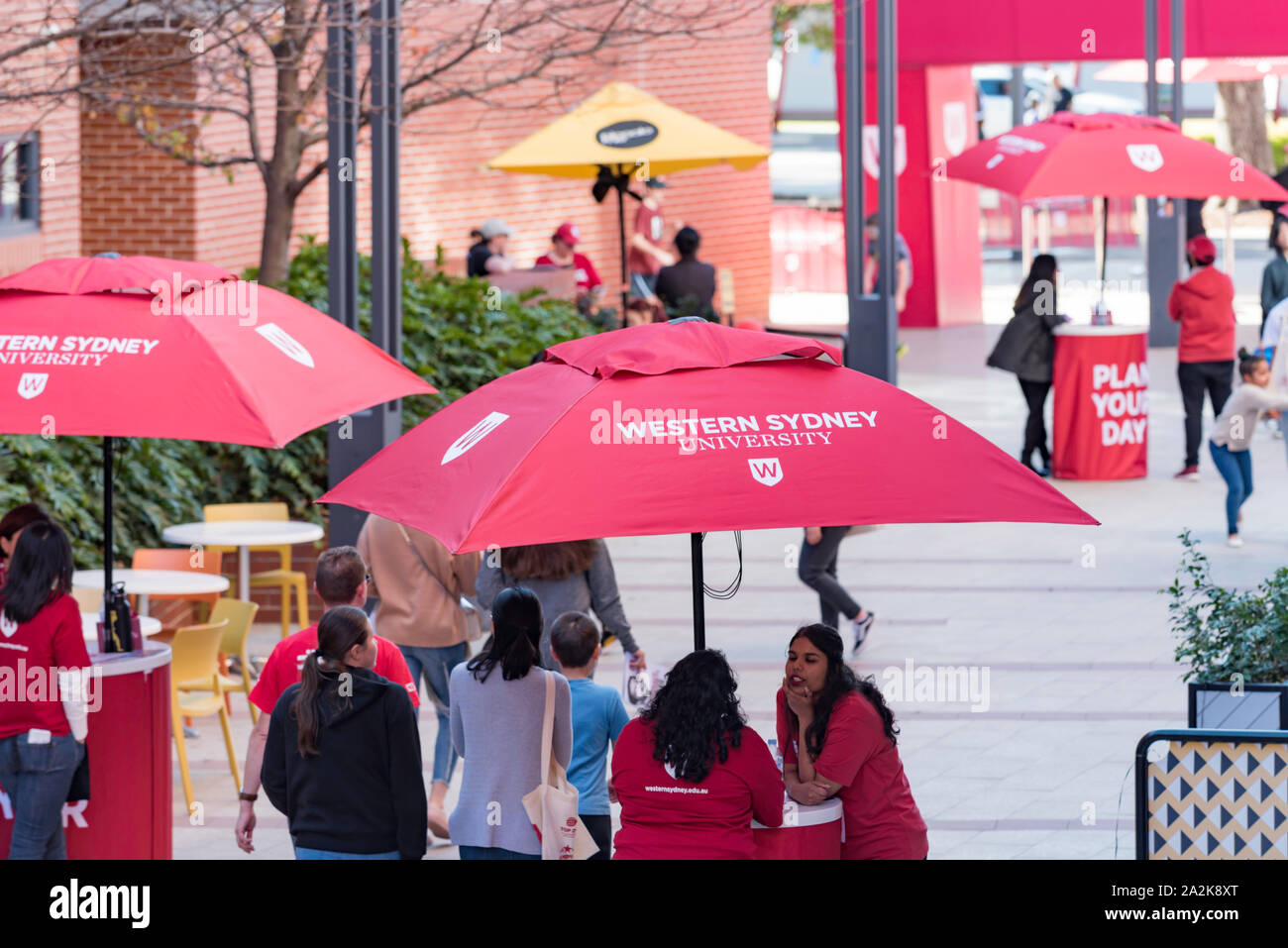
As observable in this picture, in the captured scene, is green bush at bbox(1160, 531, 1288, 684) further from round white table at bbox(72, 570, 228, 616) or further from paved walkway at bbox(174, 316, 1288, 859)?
round white table at bbox(72, 570, 228, 616)

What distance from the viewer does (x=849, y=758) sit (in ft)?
19.5

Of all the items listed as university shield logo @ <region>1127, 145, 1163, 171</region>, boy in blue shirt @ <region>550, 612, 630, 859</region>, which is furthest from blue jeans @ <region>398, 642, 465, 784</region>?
university shield logo @ <region>1127, 145, 1163, 171</region>

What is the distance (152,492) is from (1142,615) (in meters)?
6.30

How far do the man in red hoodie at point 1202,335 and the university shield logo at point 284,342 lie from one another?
10710mm

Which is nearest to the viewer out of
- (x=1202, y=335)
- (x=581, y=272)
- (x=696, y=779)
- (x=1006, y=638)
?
(x=696, y=779)

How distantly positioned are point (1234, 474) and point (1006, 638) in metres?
3.05

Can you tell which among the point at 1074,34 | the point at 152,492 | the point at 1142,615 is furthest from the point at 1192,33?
the point at 152,492

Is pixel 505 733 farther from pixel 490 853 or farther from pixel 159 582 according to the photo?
pixel 159 582

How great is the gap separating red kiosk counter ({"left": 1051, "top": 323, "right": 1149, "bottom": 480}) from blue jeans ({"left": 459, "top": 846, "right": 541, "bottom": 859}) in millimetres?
11203

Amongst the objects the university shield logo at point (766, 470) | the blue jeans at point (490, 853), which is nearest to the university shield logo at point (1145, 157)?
the blue jeans at point (490, 853)

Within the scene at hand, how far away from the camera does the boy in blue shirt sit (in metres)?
6.59

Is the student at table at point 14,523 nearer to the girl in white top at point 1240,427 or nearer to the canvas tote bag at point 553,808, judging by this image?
the canvas tote bag at point 553,808

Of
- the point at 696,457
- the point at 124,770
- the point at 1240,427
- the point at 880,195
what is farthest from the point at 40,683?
the point at 880,195

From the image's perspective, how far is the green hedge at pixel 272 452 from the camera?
1172 cm
